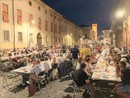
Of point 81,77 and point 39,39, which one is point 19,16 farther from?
point 81,77

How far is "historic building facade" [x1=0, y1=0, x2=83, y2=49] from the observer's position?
2090 cm

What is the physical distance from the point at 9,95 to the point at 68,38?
4515cm

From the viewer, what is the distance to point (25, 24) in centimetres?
2547

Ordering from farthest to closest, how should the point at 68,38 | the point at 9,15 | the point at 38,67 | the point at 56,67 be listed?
1. the point at 68,38
2. the point at 9,15
3. the point at 56,67
4. the point at 38,67

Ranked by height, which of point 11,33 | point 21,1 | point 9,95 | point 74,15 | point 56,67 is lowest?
point 9,95

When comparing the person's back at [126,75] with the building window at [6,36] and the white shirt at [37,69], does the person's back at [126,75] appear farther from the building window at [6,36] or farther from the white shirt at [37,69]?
the building window at [6,36]

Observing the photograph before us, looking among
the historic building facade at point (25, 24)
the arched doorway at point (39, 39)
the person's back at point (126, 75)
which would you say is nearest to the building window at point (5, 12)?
the historic building facade at point (25, 24)

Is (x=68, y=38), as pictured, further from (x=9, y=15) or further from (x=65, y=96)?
(x=65, y=96)

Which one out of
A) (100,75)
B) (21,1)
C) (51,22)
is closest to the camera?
(100,75)

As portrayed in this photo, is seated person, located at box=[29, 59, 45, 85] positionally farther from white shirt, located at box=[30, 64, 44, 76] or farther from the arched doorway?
the arched doorway

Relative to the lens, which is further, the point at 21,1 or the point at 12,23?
the point at 21,1

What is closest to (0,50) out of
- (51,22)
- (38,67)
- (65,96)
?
(38,67)

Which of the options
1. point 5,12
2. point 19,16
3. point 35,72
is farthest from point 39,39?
point 35,72

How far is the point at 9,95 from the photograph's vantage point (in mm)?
8078
